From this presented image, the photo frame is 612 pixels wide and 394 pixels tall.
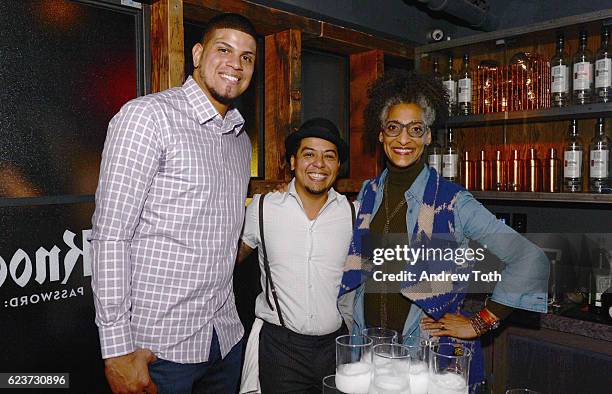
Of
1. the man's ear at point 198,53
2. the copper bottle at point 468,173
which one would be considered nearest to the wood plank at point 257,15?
the man's ear at point 198,53

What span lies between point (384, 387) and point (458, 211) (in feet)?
3.42

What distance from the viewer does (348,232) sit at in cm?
205

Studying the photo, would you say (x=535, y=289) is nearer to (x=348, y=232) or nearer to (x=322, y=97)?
(x=348, y=232)

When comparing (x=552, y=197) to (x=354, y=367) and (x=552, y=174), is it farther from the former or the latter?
(x=354, y=367)

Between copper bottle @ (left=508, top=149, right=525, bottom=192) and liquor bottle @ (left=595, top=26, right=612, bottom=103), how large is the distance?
0.55 meters

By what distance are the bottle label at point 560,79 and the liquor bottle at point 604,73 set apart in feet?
0.51

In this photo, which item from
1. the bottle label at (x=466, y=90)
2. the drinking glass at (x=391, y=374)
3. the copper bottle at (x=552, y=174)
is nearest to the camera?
the drinking glass at (x=391, y=374)

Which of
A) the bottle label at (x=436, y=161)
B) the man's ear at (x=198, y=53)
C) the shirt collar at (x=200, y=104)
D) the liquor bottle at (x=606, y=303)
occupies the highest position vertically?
the man's ear at (x=198, y=53)

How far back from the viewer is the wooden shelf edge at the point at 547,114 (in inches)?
96.1

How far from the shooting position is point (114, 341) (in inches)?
55.1

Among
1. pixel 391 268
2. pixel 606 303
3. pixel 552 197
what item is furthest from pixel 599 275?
pixel 391 268

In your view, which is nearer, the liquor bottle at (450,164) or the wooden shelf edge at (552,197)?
the wooden shelf edge at (552,197)

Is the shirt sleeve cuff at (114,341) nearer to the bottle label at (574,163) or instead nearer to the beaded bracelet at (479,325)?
the beaded bracelet at (479,325)

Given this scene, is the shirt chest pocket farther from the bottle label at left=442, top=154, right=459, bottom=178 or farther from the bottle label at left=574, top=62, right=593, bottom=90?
the bottle label at left=574, top=62, right=593, bottom=90
